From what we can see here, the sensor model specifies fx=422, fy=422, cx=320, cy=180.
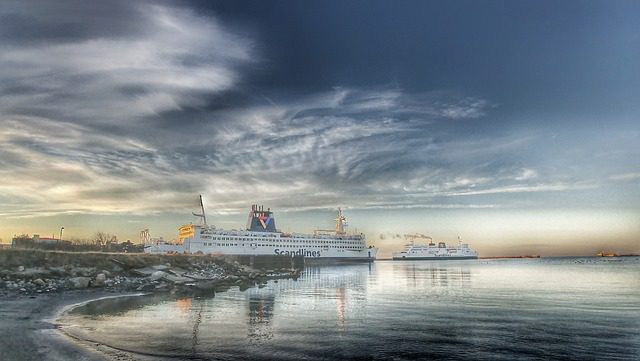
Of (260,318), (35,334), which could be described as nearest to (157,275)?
(260,318)

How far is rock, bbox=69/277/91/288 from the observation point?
125 feet

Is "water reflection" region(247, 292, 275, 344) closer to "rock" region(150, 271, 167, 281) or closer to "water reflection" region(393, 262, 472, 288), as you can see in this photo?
"rock" region(150, 271, 167, 281)

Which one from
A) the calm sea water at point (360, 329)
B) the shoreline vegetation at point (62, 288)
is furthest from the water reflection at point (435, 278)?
the calm sea water at point (360, 329)

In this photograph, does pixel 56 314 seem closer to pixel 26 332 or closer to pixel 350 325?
pixel 26 332

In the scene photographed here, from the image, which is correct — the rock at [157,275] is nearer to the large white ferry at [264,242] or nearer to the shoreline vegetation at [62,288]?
the shoreline vegetation at [62,288]

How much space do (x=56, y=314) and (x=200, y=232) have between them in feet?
405

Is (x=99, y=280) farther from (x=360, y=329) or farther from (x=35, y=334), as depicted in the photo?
(x=360, y=329)

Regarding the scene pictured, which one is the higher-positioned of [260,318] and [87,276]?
[87,276]

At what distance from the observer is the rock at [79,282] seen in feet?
125

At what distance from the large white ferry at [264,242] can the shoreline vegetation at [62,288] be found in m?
78.3

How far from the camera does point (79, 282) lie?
1513 inches

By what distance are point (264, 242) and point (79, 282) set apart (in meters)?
120

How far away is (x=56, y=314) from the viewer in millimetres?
24516

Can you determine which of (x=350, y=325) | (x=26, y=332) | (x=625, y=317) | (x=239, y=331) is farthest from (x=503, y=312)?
(x=26, y=332)
